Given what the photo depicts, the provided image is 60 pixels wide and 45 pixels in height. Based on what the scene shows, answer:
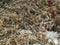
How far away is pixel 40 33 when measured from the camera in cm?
329

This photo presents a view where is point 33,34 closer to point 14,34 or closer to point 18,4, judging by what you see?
point 14,34

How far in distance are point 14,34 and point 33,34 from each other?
0.98 feet

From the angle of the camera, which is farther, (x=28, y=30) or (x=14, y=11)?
(x=14, y=11)

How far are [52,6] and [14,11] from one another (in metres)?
0.72

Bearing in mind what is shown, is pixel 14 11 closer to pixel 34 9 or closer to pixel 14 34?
pixel 34 9

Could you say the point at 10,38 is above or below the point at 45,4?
below

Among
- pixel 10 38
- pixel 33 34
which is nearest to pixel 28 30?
pixel 33 34

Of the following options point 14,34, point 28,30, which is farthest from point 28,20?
point 14,34

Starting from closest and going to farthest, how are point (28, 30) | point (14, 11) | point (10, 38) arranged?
point (10, 38)
point (28, 30)
point (14, 11)

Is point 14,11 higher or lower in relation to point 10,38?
higher

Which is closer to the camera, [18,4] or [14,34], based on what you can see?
[14,34]

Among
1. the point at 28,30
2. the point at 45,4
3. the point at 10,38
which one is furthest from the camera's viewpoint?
the point at 45,4

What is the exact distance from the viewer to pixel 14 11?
372cm

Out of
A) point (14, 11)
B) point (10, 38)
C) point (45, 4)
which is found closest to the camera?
point (10, 38)
